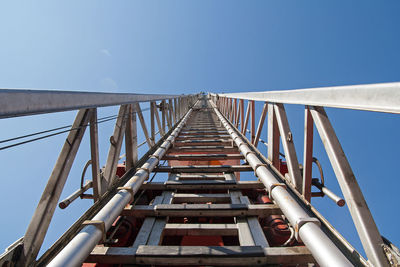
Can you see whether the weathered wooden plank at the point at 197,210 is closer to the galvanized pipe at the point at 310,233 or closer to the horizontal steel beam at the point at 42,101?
the galvanized pipe at the point at 310,233

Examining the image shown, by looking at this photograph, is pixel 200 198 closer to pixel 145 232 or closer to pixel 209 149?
pixel 145 232

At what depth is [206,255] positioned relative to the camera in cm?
199

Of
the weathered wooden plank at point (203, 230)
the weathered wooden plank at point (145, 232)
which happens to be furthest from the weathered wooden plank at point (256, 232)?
the weathered wooden plank at point (145, 232)

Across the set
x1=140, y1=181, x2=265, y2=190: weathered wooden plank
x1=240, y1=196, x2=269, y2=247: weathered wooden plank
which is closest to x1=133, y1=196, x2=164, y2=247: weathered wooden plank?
x1=140, y1=181, x2=265, y2=190: weathered wooden plank

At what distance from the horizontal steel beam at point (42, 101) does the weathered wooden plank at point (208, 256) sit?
4.52 ft

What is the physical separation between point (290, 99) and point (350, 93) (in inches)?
46.3

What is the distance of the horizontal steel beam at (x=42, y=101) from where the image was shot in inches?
51.1

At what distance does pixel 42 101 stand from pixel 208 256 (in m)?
1.82

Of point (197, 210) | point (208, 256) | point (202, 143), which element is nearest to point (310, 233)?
point (208, 256)

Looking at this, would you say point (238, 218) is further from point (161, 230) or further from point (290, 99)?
point (290, 99)

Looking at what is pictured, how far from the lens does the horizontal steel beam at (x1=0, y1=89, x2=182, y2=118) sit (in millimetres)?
1298

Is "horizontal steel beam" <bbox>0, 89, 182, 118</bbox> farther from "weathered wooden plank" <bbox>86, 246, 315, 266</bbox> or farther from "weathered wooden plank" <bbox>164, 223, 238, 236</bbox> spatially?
"weathered wooden plank" <bbox>164, 223, 238, 236</bbox>

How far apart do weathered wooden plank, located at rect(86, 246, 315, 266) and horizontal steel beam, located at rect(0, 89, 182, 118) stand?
1.38 meters

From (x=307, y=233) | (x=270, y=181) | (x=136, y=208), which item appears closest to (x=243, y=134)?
(x=270, y=181)
